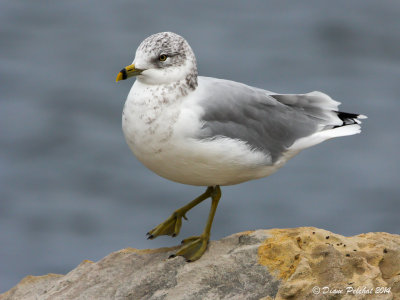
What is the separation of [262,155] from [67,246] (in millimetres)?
5713

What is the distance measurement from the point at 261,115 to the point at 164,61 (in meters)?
1.04

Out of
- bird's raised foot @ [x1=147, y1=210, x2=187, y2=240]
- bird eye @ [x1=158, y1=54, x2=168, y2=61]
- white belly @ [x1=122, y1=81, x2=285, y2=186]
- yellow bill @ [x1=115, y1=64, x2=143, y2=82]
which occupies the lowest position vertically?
bird's raised foot @ [x1=147, y1=210, x2=187, y2=240]

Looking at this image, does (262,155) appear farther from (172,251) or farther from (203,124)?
(172,251)

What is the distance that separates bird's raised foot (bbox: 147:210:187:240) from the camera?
750 cm

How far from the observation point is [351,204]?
479 inches

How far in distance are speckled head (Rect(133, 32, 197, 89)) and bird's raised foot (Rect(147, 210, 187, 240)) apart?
1547 mm

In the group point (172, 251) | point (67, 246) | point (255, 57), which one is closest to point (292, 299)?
point (172, 251)

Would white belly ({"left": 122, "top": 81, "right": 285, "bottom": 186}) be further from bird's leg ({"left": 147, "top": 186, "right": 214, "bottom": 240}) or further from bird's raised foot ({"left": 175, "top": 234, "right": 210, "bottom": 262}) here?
bird's leg ({"left": 147, "top": 186, "right": 214, "bottom": 240})

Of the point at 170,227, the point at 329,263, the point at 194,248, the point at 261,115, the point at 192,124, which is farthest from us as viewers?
the point at 170,227

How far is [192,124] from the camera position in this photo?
6.34 meters

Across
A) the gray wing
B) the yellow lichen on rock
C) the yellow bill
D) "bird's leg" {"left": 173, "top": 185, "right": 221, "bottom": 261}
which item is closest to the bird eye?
the yellow bill

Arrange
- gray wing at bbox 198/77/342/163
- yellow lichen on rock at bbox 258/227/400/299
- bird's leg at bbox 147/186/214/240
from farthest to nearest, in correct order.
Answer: bird's leg at bbox 147/186/214/240, gray wing at bbox 198/77/342/163, yellow lichen on rock at bbox 258/227/400/299

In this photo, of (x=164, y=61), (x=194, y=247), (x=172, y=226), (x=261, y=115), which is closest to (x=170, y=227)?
(x=172, y=226)

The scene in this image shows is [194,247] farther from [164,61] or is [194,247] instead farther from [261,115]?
[164,61]
